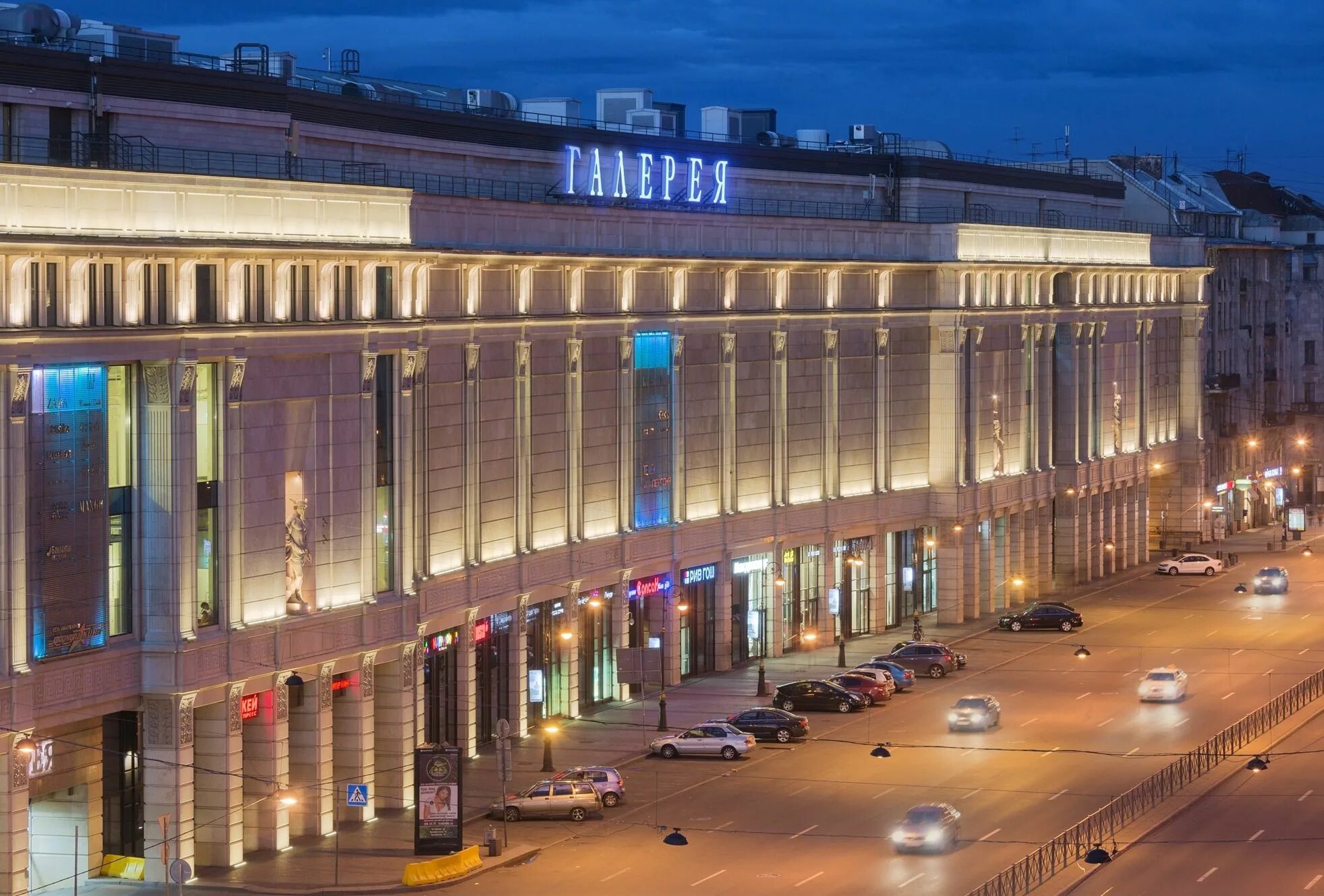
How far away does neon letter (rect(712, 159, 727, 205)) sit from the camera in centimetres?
11344

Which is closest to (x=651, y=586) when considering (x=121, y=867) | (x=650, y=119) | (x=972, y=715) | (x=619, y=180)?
(x=972, y=715)

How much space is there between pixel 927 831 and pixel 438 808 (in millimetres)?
15031

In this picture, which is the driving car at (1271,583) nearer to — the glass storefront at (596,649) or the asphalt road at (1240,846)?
the glass storefront at (596,649)

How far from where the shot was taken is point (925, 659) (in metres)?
110

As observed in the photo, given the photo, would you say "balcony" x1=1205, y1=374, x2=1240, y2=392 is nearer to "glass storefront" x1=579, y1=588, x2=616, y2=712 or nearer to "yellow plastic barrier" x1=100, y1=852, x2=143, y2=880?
"glass storefront" x1=579, y1=588, x2=616, y2=712

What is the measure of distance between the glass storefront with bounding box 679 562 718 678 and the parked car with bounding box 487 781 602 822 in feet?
94.6

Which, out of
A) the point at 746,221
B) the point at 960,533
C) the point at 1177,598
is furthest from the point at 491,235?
the point at 1177,598

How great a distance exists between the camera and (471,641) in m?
89.3

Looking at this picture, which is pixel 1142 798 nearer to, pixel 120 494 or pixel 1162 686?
pixel 1162 686

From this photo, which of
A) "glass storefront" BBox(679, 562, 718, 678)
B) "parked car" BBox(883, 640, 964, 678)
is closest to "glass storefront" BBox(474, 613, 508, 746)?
"glass storefront" BBox(679, 562, 718, 678)

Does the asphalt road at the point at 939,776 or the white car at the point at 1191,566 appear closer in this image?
the asphalt road at the point at 939,776

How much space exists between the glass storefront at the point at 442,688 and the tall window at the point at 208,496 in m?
14.8

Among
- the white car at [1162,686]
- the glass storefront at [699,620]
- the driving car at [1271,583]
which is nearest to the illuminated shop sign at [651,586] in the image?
the glass storefront at [699,620]

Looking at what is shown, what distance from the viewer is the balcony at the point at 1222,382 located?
17838cm
